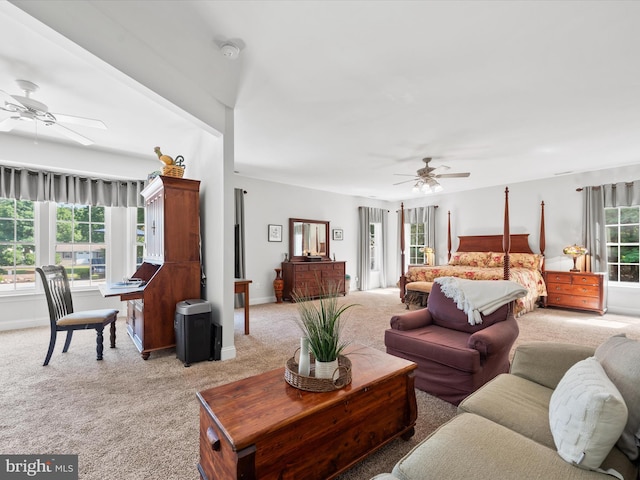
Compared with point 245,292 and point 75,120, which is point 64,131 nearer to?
point 75,120

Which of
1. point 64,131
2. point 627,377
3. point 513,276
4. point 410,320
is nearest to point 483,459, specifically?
point 627,377

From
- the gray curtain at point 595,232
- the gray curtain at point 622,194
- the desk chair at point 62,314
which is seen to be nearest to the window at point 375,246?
the gray curtain at point 595,232

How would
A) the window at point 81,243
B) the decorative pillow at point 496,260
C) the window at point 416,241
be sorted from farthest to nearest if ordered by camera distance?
the window at point 416,241 → the decorative pillow at point 496,260 → the window at point 81,243

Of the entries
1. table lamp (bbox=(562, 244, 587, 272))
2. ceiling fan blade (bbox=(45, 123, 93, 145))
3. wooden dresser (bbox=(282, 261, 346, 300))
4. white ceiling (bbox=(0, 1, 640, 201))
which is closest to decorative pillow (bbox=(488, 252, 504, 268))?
table lamp (bbox=(562, 244, 587, 272))

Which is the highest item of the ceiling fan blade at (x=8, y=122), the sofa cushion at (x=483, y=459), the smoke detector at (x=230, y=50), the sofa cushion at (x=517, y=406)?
the smoke detector at (x=230, y=50)

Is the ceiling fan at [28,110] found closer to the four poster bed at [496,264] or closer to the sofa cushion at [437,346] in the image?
the sofa cushion at [437,346]

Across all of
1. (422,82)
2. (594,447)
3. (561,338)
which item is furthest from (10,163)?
(561,338)

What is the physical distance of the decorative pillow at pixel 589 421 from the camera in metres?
0.95

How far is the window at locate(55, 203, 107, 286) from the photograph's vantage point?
4.37 meters

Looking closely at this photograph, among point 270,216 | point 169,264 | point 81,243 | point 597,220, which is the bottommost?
point 169,264

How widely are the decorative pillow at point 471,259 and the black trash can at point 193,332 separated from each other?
5.47m

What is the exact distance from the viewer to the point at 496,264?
585 cm

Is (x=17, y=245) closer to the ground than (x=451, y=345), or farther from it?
farther from it

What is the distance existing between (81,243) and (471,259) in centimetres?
722
